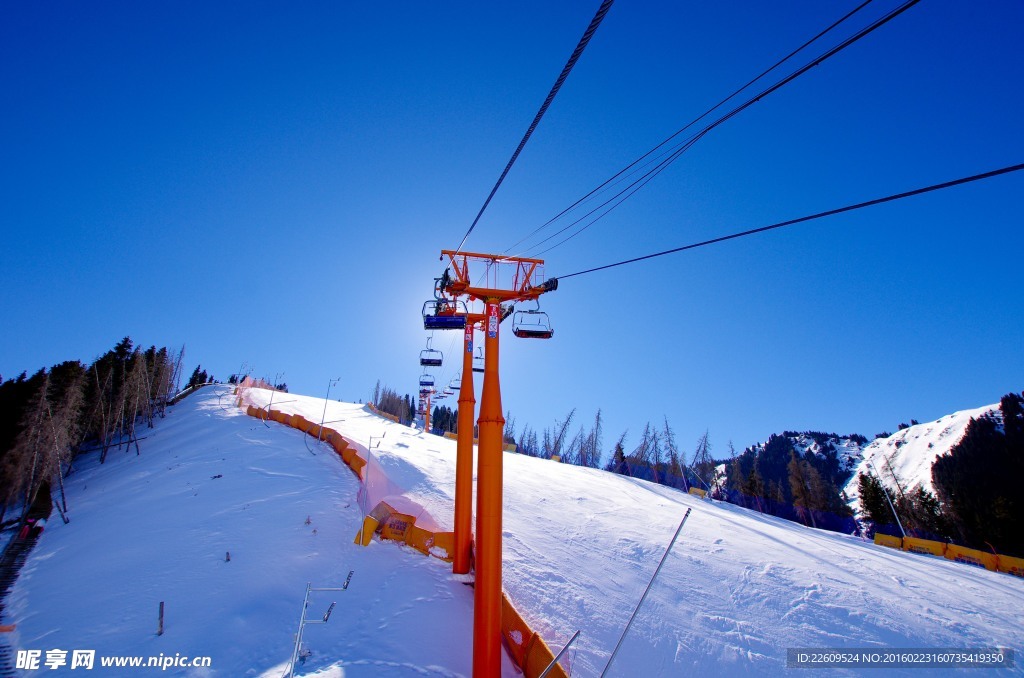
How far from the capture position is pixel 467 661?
872cm

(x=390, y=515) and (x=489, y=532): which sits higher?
(x=489, y=532)

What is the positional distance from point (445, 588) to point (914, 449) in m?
204

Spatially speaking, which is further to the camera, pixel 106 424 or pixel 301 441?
pixel 106 424

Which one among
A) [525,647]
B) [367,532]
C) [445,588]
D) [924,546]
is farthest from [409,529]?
[924,546]

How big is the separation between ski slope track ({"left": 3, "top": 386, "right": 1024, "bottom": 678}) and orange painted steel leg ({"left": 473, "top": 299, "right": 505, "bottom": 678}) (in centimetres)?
137

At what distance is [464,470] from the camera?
39.9ft

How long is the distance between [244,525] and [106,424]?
128 feet

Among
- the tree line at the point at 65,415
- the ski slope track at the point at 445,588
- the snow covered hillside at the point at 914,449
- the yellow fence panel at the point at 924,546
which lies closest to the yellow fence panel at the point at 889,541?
the yellow fence panel at the point at 924,546

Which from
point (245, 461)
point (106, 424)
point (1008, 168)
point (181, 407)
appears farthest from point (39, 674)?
point (181, 407)

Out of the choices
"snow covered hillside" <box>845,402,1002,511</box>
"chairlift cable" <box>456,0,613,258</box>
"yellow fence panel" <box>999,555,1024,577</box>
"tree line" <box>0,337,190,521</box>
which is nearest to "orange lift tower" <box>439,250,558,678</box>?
"chairlift cable" <box>456,0,613,258</box>

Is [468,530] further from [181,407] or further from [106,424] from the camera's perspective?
[181,407]

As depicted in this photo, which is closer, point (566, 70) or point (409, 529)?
point (566, 70)

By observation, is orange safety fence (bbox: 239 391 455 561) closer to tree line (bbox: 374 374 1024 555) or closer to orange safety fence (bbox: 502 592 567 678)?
orange safety fence (bbox: 502 592 567 678)

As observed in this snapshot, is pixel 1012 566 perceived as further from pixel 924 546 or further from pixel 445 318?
pixel 445 318
